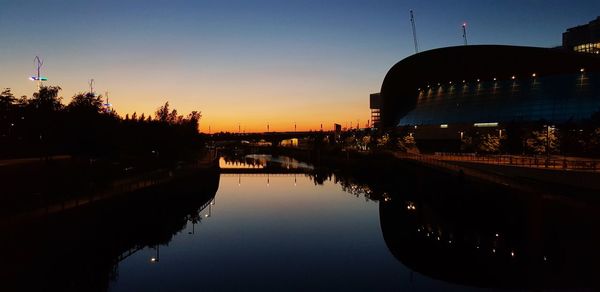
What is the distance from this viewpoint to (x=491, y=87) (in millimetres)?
122438

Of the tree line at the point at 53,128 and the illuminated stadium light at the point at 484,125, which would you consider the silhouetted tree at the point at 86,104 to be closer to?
the tree line at the point at 53,128

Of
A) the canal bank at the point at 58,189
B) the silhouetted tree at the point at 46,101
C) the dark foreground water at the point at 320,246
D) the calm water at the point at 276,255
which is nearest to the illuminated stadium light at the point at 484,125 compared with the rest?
the dark foreground water at the point at 320,246

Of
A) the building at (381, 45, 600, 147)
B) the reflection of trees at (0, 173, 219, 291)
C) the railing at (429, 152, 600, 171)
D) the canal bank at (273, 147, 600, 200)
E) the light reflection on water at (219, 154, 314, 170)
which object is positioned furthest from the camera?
the light reflection on water at (219, 154, 314, 170)

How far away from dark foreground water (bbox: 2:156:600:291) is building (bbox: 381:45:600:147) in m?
65.3

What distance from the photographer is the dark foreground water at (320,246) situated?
24.9 meters

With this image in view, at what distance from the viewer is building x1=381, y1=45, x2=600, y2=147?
343ft

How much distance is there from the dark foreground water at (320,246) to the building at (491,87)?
2569 inches

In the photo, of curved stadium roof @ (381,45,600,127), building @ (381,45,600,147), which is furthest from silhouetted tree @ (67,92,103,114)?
curved stadium roof @ (381,45,600,127)

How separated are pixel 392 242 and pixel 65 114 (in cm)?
3441

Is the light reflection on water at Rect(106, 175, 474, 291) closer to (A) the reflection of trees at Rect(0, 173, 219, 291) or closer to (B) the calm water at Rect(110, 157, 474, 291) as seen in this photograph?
Result: (B) the calm water at Rect(110, 157, 474, 291)

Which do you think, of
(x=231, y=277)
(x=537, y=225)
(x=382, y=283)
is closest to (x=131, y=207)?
(x=231, y=277)

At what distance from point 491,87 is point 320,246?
331ft

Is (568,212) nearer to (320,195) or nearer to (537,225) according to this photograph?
(537,225)

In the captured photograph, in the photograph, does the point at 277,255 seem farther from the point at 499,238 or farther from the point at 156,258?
the point at 499,238
